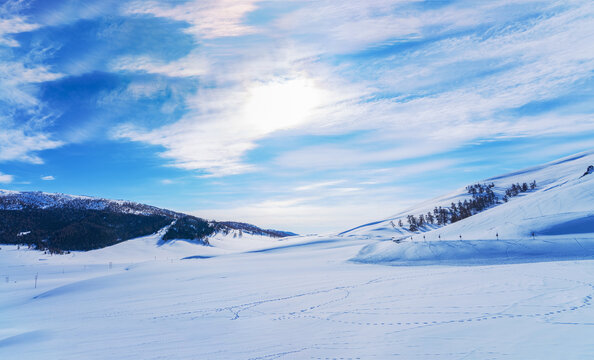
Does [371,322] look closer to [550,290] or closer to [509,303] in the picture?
[509,303]

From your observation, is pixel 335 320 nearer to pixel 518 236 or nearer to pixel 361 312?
pixel 361 312

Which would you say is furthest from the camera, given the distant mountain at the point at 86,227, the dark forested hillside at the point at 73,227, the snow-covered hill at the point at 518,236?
the dark forested hillside at the point at 73,227

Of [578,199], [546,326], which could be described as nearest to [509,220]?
[578,199]

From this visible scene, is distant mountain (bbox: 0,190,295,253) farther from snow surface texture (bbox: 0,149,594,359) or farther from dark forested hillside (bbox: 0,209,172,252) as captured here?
snow surface texture (bbox: 0,149,594,359)

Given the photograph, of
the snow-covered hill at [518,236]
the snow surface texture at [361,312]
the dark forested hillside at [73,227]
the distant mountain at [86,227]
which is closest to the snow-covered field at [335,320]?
the snow surface texture at [361,312]

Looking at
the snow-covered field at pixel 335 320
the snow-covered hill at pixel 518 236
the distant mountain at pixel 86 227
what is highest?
the distant mountain at pixel 86 227

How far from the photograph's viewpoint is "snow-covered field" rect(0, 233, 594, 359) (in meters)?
7.42

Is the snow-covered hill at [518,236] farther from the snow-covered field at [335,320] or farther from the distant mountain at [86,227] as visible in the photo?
the distant mountain at [86,227]

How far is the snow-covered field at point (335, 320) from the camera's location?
Result: 742cm

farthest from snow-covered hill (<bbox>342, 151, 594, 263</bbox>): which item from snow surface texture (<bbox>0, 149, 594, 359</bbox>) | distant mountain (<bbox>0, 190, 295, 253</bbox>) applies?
distant mountain (<bbox>0, 190, 295, 253</bbox>)

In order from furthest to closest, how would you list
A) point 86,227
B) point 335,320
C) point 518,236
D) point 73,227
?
point 73,227 → point 86,227 → point 518,236 → point 335,320

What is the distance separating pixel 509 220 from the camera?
89.6ft

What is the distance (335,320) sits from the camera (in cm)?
1040

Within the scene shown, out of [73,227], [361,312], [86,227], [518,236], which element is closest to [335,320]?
[361,312]
